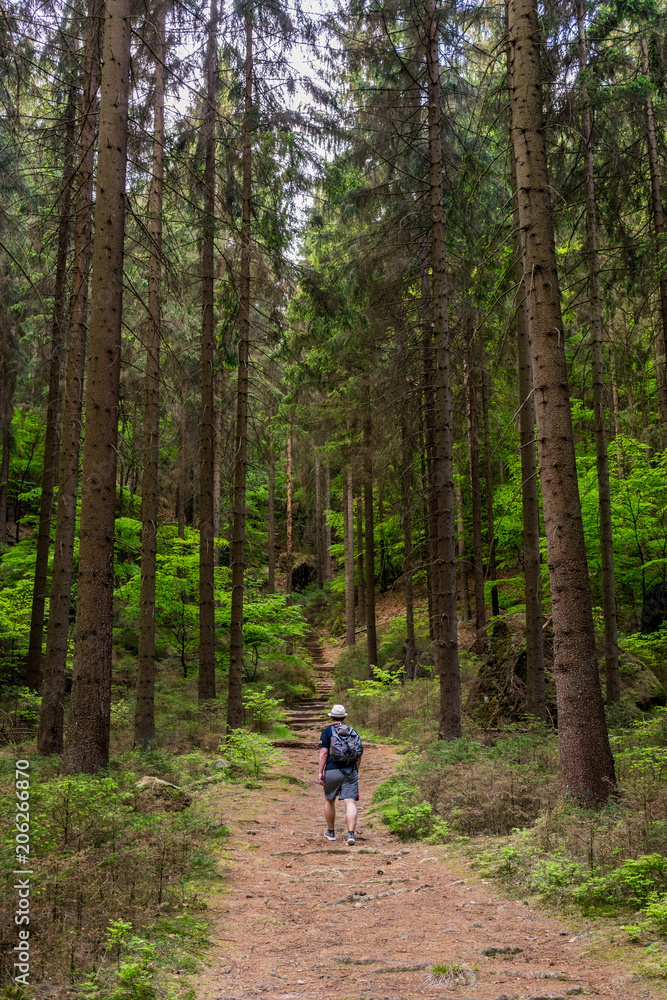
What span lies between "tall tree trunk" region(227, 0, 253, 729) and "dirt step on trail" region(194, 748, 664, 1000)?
5187 millimetres

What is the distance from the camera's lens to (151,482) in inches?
486

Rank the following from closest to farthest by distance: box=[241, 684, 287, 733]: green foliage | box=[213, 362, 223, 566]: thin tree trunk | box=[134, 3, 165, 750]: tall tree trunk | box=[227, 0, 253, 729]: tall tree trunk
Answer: box=[134, 3, 165, 750]: tall tree trunk < box=[227, 0, 253, 729]: tall tree trunk < box=[241, 684, 287, 733]: green foliage < box=[213, 362, 223, 566]: thin tree trunk

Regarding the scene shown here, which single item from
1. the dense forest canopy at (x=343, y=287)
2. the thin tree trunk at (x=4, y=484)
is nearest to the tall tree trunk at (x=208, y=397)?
the dense forest canopy at (x=343, y=287)

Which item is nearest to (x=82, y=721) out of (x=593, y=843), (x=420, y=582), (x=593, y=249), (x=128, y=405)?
(x=593, y=843)

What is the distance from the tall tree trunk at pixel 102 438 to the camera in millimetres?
7012

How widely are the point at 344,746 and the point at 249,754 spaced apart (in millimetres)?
3492

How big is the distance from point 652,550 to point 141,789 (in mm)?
15508

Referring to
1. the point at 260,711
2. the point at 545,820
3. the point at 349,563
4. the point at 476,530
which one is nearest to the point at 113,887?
the point at 545,820

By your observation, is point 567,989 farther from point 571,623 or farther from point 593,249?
point 593,249

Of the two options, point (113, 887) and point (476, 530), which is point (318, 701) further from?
point (113, 887)

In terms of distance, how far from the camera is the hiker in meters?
7.93

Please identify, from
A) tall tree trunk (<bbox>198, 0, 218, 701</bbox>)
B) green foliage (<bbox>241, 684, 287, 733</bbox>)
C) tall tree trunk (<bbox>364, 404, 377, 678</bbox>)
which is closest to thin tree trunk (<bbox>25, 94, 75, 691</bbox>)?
tall tree trunk (<bbox>198, 0, 218, 701</bbox>)

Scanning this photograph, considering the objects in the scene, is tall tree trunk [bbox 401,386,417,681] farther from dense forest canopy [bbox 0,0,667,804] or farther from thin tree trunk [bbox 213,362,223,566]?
thin tree trunk [bbox 213,362,223,566]

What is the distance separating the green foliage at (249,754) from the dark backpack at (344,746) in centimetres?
300
